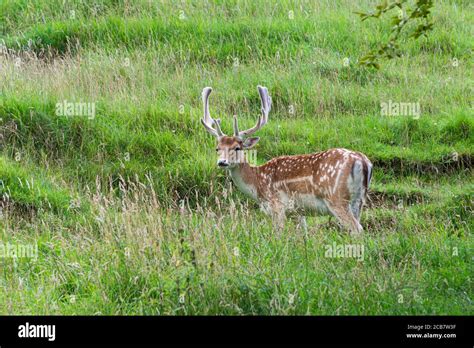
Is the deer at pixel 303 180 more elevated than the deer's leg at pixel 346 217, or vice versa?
the deer at pixel 303 180

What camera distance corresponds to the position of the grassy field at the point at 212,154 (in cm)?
795

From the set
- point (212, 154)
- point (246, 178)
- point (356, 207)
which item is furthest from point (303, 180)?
point (212, 154)

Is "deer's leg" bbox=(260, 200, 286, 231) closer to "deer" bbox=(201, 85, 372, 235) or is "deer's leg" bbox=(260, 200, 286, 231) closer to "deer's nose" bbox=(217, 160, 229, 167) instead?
"deer" bbox=(201, 85, 372, 235)

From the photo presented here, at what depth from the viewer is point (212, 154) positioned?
12.3 metres

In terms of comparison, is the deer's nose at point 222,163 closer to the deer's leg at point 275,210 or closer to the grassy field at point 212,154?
the grassy field at point 212,154

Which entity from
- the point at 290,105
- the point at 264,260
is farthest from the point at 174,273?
the point at 290,105

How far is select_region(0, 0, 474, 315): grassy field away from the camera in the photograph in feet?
26.1

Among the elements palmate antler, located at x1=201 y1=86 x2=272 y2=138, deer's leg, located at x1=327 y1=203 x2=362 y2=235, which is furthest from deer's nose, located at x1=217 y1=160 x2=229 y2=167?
deer's leg, located at x1=327 y1=203 x2=362 y2=235

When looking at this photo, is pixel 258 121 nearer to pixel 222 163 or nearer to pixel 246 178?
pixel 246 178

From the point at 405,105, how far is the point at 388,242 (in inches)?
177

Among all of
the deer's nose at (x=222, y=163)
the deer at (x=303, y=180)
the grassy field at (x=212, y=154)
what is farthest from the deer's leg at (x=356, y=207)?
the deer's nose at (x=222, y=163)

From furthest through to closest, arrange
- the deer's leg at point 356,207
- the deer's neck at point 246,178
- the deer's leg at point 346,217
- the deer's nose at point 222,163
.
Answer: the deer's neck at point 246,178 → the deer's nose at point 222,163 → the deer's leg at point 356,207 → the deer's leg at point 346,217

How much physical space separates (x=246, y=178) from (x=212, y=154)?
51.3 inches

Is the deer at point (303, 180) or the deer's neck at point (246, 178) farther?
the deer's neck at point (246, 178)
